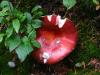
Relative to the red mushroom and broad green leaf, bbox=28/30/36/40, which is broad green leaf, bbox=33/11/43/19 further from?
broad green leaf, bbox=28/30/36/40

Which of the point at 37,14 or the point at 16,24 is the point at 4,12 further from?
the point at 37,14

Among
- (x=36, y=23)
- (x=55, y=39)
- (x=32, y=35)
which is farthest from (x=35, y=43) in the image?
(x=55, y=39)

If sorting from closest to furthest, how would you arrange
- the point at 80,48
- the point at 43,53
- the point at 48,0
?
the point at 43,53 < the point at 80,48 < the point at 48,0

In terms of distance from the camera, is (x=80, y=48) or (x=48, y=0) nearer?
(x=80, y=48)

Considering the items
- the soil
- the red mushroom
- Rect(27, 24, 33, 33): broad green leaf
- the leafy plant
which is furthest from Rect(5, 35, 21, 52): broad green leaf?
the soil

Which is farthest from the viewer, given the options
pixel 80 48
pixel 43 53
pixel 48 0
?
pixel 48 0

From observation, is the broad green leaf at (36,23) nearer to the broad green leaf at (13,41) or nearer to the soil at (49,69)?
the broad green leaf at (13,41)

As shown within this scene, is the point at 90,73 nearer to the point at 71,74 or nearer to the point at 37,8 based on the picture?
the point at 71,74

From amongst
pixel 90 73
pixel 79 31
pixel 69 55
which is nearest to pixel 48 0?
pixel 79 31
